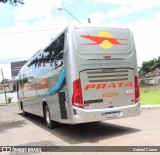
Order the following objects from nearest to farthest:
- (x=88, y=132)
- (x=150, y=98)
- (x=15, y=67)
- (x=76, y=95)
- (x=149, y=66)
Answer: (x=76, y=95) → (x=88, y=132) → (x=150, y=98) → (x=149, y=66) → (x=15, y=67)

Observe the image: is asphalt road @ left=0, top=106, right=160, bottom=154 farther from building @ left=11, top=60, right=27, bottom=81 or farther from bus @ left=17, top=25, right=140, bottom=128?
building @ left=11, top=60, right=27, bottom=81

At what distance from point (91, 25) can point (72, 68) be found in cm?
165

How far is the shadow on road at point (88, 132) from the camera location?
1046 centimetres

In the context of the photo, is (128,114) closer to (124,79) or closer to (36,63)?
(124,79)

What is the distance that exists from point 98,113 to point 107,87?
2.99ft

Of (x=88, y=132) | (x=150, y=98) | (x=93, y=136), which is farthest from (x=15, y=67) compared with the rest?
(x=93, y=136)

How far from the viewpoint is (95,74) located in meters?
10.5

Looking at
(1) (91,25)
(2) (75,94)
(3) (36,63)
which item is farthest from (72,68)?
(3) (36,63)

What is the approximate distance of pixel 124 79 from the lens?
1096 cm

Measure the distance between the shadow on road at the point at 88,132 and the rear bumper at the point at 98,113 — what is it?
0.60m

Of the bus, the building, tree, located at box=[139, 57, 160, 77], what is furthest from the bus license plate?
the building

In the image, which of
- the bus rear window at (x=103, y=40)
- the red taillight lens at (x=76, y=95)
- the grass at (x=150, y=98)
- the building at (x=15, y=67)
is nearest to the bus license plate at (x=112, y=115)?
the red taillight lens at (x=76, y=95)

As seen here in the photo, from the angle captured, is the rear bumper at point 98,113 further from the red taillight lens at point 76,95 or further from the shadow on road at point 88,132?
the shadow on road at point 88,132

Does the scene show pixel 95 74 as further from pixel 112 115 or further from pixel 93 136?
pixel 93 136
